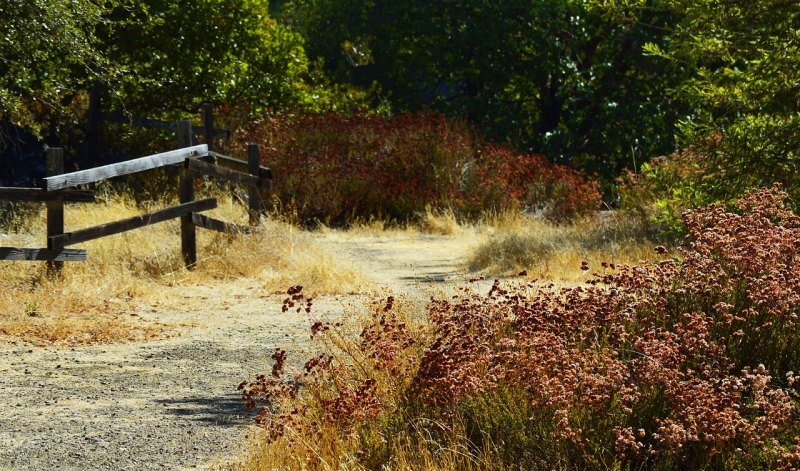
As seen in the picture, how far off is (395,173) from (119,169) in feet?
26.4

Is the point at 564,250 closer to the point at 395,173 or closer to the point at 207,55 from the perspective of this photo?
the point at 395,173

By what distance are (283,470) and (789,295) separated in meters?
2.71

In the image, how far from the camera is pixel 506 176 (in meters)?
19.3

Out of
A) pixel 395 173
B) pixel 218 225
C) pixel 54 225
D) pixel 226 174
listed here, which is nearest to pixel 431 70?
pixel 395 173

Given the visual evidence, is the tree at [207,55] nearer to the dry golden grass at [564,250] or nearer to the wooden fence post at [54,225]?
the dry golden grass at [564,250]

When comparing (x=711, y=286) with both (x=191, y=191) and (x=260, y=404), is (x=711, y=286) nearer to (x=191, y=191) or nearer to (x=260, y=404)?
(x=260, y=404)

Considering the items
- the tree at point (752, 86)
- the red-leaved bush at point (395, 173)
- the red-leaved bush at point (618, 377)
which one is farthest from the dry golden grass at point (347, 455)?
the red-leaved bush at point (395, 173)

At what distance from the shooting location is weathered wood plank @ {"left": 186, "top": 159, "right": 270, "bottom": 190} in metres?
12.6

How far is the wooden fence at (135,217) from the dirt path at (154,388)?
0.99 meters

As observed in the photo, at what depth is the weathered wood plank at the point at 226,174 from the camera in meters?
12.6

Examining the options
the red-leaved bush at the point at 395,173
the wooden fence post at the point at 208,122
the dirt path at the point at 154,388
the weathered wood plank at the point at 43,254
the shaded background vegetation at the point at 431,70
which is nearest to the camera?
the dirt path at the point at 154,388

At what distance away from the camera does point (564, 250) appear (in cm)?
1341

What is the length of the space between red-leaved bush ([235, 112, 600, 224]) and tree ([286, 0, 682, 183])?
3.13 meters

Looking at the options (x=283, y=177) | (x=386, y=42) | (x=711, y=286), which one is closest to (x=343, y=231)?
(x=283, y=177)
